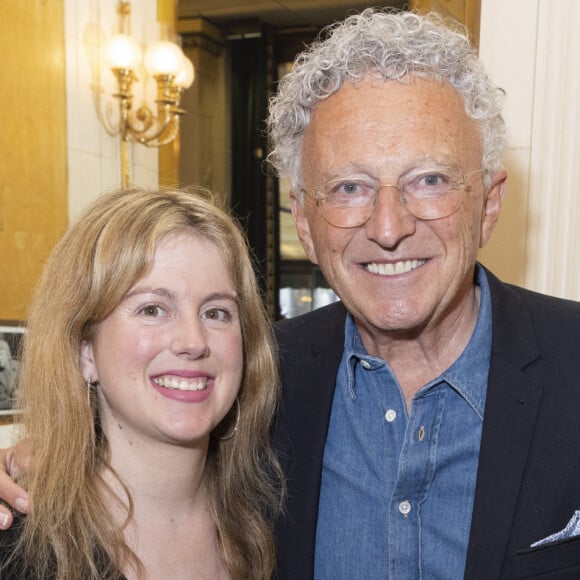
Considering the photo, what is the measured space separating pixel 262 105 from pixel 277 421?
2.32m

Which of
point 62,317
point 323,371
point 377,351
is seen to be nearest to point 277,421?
point 323,371

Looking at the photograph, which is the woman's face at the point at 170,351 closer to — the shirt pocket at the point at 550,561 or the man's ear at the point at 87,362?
the man's ear at the point at 87,362

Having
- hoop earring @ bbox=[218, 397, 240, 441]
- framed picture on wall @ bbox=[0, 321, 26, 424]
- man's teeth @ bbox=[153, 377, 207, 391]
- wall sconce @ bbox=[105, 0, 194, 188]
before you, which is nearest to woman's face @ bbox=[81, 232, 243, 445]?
man's teeth @ bbox=[153, 377, 207, 391]

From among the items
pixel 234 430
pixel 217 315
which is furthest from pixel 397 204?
pixel 234 430

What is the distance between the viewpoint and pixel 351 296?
1718mm

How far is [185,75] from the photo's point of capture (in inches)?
148

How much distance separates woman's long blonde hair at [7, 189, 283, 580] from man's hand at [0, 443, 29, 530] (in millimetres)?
26

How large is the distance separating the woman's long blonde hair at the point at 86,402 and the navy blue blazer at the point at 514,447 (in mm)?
99

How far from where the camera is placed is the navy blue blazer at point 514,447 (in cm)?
152

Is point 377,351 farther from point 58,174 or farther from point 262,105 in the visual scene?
point 262,105

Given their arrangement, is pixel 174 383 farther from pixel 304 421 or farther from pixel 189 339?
pixel 304 421

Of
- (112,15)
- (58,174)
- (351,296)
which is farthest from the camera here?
(112,15)

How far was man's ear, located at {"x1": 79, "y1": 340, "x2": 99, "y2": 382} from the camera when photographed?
164 cm

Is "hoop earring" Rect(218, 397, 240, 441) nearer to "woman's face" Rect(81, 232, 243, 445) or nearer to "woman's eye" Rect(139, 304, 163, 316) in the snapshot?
"woman's face" Rect(81, 232, 243, 445)
